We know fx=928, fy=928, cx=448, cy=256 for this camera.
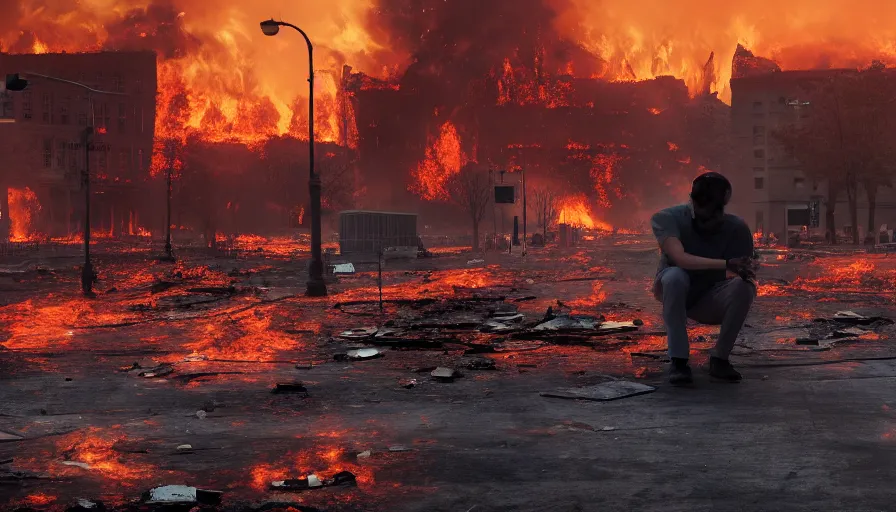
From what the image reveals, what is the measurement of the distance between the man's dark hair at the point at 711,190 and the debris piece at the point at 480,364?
3.18 m

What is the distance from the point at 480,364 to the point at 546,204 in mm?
94680

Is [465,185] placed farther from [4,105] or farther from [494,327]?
[494,327]

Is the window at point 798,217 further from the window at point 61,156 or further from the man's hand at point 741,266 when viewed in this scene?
the window at point 61,156

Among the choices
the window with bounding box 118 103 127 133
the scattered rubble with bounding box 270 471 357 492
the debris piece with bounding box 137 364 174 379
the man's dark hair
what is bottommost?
the debris piece with bounding box 137 364 174 379

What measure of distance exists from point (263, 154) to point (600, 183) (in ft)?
134

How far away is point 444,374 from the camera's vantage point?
9500 mm

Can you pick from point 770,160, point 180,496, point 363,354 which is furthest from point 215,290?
point 770,160

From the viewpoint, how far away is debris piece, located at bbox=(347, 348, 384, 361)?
37.1 ft

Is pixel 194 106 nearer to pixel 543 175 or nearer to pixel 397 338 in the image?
pixel 543 175

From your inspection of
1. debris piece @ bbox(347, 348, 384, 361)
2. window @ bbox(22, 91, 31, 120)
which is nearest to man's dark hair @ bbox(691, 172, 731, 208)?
debris piece @ bbox(347, 348, 384, 361)

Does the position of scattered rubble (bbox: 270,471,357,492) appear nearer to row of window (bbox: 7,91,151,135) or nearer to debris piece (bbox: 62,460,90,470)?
debris piece (bbox: 62,460,90,470)

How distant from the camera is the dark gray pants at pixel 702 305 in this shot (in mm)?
8328

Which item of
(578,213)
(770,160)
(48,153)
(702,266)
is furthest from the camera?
(578,213)

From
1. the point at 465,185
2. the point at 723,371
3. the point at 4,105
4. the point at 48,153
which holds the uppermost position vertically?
the point at 48,153
